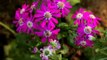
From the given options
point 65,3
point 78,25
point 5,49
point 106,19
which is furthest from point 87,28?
point 5,49

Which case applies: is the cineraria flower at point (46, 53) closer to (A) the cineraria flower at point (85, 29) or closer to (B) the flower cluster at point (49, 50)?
(B) the flower cluster at point (49, 50)

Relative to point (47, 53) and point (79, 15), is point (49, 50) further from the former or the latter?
point (79, 15)

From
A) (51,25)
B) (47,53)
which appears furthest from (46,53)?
(51,25)

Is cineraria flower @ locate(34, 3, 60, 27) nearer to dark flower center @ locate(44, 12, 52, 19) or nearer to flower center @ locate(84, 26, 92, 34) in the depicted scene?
dark flower center @ locate(44, 12, 52, 19)

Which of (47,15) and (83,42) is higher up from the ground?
(47,15)

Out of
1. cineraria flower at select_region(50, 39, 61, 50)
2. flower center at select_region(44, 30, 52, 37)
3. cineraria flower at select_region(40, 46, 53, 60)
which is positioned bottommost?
cineraria flower at select_region(40, 46, 53, 60)

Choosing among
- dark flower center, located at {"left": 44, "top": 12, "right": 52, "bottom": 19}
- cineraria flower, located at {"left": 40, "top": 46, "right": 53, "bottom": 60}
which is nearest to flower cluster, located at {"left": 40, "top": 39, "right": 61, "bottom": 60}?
cineraria flower, located at {"left": 40, "top": 46, "right": 53, "bottom": 60}
